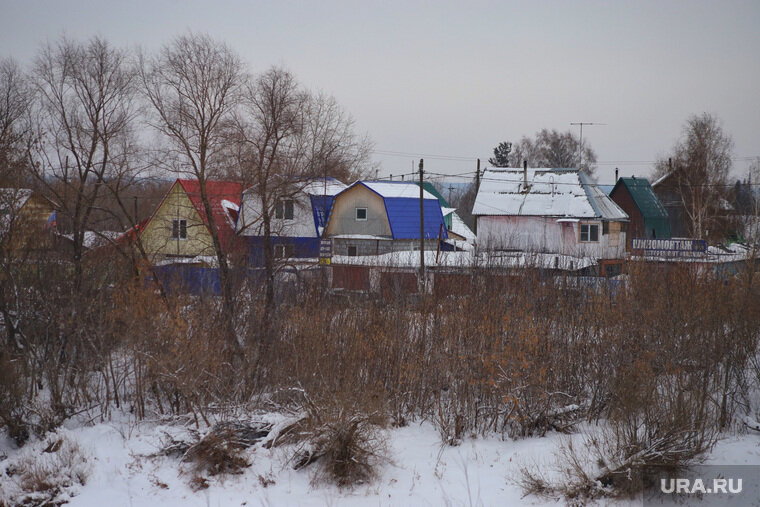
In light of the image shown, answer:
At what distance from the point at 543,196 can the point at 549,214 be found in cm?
128

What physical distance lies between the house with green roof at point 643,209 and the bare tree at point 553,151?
48.1 feet

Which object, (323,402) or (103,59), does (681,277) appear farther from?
(103,59)

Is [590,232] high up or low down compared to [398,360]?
up

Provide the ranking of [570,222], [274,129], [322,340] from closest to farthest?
1. [322,340]
2. [274,129]
3. [570,222]

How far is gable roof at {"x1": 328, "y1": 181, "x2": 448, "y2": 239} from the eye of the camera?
2820cm

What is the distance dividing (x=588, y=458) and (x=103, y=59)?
1685cm

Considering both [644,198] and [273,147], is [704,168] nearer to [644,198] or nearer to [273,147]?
[644,198]

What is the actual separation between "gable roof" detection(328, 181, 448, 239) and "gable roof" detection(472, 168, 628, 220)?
2149 mm

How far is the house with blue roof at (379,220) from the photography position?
28.3 meters

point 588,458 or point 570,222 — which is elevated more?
point 570,222

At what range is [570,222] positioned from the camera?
27.6 meters

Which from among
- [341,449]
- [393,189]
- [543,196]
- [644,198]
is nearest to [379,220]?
[393,189]

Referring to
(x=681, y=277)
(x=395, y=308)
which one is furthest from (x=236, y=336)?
(x=681, y=277)

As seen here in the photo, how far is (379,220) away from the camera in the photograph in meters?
→ 28.9
